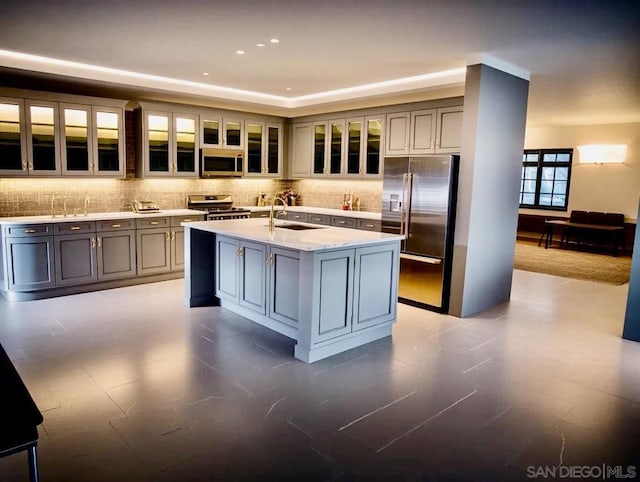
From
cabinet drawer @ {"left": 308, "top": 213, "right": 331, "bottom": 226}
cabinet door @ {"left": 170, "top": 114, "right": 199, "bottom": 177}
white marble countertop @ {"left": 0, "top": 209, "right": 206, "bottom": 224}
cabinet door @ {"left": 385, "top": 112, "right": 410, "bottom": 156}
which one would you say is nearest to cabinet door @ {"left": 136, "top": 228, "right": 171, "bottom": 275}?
white marble countertop @ {"left": 0, "top": 209, "right": 206, "bottom": 224}

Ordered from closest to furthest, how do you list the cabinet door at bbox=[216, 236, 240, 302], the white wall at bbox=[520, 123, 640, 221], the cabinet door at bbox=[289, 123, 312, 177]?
1. the cabinet door at bbox=[216, 236, 240, 302]
2. the cabinet door at bbox=[289, 123, 312, 177]
3. the white wall at bbox=[520, 123, 640, 221]

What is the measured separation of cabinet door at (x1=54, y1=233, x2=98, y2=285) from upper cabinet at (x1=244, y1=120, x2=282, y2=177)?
2780 mm

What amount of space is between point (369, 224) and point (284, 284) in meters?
2.78

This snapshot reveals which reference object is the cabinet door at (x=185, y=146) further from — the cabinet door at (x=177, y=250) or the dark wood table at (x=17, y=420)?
the dark wood table at (x=17, y=420)

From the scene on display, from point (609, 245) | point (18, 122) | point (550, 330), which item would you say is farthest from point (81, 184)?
point (609, 245)

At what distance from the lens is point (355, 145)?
7086 millimetres

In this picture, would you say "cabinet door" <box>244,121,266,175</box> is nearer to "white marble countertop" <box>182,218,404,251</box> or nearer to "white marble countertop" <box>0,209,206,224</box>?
"white marble countertop" <box>0,209,206,224</box>

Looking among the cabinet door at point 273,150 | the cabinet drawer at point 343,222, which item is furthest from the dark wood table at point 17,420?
the cabinet door at point 273,150

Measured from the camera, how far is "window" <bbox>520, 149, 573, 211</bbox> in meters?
10.9

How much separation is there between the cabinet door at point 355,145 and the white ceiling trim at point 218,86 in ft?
2.03

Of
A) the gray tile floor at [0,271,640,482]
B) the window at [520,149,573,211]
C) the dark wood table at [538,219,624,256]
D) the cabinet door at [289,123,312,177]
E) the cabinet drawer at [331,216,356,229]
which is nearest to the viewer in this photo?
the gray tile floor at [0,271,640,482]

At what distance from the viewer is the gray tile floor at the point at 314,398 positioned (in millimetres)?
2400

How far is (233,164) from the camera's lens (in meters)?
7.25

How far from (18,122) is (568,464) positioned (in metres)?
6.07
